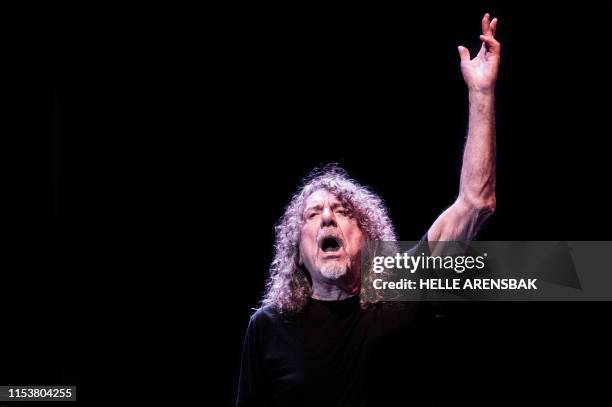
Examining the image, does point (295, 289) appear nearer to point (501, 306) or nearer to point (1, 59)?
→ point (501, 306)

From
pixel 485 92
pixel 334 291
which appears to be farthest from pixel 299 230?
pixel 485 92

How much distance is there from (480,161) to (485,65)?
0.35 metres

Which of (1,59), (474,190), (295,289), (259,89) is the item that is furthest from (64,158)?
(474,190)

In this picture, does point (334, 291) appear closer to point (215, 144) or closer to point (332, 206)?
point (332, 206)

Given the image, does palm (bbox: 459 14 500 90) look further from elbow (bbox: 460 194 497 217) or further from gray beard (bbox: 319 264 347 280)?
gray beard (bbox: 319 264 347 280)

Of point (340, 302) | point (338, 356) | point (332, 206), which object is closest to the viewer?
point (338, 356)

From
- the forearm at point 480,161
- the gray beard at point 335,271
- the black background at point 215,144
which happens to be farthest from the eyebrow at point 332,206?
the forearm at point 480,161

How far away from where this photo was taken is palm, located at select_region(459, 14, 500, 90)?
2.07 metres

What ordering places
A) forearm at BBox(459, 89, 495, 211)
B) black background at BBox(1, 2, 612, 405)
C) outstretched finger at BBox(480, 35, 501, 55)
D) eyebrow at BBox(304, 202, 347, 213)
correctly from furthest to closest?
black background at BBox(1, 2, 612, 405) < eyebrow at BBox(304, 202, 347, 213) < outstretched finger at BBox(480, 35, 501, 55) < forearm at BBox(459, 89, 495, 211)

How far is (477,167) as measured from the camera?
1.98m

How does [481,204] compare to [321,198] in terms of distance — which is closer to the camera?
[481,204]

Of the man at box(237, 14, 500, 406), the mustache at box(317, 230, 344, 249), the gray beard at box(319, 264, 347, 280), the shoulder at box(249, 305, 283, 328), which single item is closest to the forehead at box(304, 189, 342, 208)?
the man at box(237, 14, 500, 406)

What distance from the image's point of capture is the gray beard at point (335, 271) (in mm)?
2273

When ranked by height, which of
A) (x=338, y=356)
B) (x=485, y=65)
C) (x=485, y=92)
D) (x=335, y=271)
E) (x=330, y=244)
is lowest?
(x=338, y=356)
